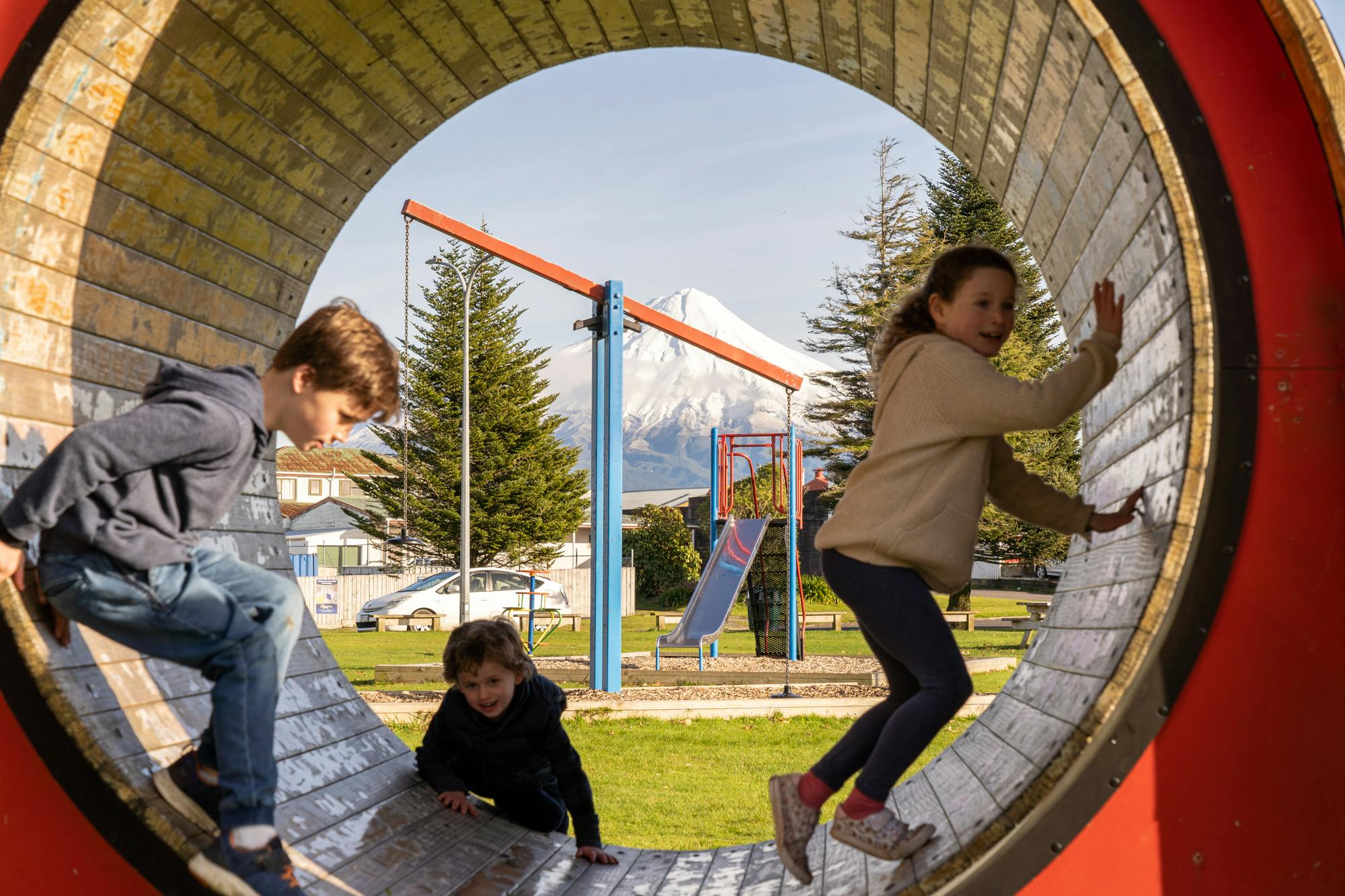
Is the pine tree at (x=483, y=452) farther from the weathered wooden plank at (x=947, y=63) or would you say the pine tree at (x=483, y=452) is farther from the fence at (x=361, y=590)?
the weathered wooden plank at (x=947, y=63)

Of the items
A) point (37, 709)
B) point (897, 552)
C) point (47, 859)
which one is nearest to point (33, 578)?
point (37, 709)

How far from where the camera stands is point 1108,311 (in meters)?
3.05

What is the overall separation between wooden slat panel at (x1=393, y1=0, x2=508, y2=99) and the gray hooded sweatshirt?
2.07 m

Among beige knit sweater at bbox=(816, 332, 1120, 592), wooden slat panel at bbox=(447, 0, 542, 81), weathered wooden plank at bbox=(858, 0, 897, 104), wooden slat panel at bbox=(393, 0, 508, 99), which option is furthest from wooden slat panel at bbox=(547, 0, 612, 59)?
beige knit sweater at bbox=(816, 332, 1120, 592)

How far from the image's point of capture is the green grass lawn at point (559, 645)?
15662 millimetres

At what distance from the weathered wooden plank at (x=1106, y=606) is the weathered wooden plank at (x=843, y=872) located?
3.01 ft

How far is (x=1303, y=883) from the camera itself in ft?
8.78

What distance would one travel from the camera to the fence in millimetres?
33531

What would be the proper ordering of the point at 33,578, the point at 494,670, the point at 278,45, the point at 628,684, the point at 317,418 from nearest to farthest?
the point at 317,418 → the point at 33,578 → the point at 278,45 → the point at 494,670 → the point at 628,684

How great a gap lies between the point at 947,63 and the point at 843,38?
603 mm

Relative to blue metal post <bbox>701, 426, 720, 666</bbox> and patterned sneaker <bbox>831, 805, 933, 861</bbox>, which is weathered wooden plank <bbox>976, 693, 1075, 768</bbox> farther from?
blue metal post <bbox>701, 426, 720, 666</bbox>

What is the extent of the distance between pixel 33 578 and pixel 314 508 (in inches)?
3296

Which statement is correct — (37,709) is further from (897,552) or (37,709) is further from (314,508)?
(314,508)

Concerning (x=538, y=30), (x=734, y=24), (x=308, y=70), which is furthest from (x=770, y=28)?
(x=308, y=70)
